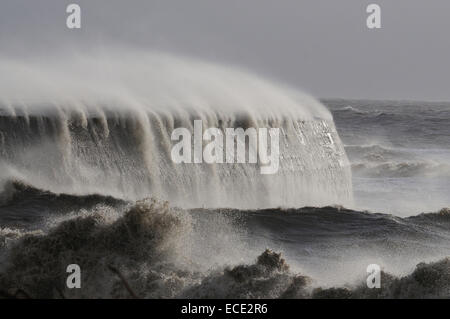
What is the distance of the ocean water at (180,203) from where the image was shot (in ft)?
25.1

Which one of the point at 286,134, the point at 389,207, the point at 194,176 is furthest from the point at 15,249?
the point at 389,207

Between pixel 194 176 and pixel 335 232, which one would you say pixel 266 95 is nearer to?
pixel 194 176

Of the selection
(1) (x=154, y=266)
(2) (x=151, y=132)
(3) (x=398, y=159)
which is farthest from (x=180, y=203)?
(3) (x=398, y=159)

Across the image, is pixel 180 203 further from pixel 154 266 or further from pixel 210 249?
pixel 154 266

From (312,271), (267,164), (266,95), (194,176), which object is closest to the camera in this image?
(312,271)

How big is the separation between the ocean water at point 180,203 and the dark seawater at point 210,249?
0.02 meters

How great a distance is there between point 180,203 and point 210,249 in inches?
133

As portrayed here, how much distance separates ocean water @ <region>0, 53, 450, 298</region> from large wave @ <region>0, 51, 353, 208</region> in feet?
0.09

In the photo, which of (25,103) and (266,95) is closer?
(25,103)

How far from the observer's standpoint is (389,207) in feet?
55.5

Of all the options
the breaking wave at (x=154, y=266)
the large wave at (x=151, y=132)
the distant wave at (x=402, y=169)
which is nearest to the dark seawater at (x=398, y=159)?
the distant wave at (x=402, y=169)

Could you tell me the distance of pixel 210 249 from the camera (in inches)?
371

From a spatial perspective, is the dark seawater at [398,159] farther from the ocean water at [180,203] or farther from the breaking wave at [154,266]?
the breaking wave at [154,266]
